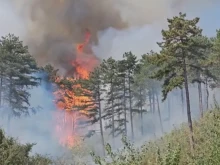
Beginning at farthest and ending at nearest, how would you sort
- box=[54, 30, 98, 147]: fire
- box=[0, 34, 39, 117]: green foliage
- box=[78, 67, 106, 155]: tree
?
box=[54, 30, 98, 147]: fire, box=[78, 67, 106, 155]: tree, box=[0, 34, 39, 117]: green foliage

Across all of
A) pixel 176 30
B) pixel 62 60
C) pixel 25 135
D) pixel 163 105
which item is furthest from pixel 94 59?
pixel 176 30

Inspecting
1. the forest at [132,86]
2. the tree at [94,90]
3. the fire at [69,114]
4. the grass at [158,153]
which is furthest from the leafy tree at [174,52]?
the fire at [69,114]

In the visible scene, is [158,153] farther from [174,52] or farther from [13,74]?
[13,74]

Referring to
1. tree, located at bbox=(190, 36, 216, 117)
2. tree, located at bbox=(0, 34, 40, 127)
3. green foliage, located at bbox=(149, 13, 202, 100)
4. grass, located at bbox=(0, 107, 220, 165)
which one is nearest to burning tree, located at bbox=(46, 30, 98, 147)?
tree, located at bbox=(0, 34, 40, 127)

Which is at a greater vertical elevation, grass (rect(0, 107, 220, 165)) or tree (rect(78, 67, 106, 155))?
tree (rect(78, 67, 106, 155))

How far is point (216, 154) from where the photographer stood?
8.18 metres

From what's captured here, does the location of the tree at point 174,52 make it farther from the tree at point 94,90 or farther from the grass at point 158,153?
the tree at point 94,90

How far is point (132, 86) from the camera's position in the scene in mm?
65062

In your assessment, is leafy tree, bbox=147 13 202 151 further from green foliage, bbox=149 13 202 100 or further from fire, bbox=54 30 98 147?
fire, bbox=54 30 98 147

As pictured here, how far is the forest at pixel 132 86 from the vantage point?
847 inches

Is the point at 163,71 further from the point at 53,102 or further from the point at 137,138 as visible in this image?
the point at 53,102

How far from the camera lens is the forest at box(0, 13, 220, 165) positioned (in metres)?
21.5

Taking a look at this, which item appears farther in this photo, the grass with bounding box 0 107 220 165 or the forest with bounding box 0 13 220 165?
the forest with bounding box 0 13 220 165

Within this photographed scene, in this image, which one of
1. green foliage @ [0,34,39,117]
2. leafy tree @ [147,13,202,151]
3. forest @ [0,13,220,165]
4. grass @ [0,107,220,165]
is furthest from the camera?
green foliage @ [0,34,39,117]
